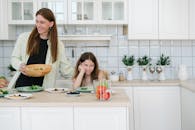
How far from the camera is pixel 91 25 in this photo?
3.88m

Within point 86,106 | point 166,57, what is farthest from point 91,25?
point 86,106

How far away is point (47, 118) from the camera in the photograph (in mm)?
1939

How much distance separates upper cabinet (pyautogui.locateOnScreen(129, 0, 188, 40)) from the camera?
3592 mm

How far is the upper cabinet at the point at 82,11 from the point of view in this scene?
363cm

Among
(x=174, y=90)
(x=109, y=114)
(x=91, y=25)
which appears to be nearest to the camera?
(x=109, y=114)

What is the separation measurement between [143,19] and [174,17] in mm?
355

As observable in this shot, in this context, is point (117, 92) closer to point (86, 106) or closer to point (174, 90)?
point (86, 106)

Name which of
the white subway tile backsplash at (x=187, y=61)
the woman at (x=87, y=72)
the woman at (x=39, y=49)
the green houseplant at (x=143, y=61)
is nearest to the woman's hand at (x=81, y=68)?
the woman at (x=87, y=72)

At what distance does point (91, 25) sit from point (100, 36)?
0.35 metres

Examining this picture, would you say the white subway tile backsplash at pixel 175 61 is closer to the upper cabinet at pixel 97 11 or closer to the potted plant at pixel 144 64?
the potted plant at pixel 144 64

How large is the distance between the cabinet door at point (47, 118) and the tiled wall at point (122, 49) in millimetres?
2007

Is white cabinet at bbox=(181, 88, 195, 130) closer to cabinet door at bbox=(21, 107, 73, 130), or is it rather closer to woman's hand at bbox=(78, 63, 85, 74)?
woman's hand at bbox=(78, 63, 85, 74)

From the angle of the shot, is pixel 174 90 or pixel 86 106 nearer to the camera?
pixel 86 106

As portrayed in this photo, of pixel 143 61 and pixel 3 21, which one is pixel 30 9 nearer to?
pixel 3 21
